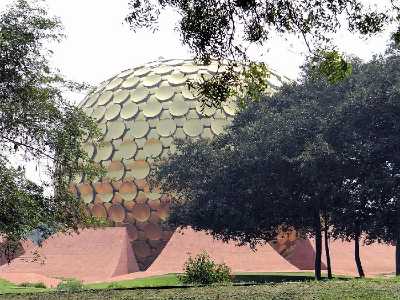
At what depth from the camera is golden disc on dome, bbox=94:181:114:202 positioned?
3266 centimetres

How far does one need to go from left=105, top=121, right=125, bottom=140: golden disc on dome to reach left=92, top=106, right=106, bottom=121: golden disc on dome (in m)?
0.91

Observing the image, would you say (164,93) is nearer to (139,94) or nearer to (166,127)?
(139,94)

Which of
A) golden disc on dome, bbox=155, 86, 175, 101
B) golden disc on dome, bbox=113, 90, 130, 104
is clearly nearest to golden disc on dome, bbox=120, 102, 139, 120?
golden disc on dome, bbox=113, 90, 130, 104

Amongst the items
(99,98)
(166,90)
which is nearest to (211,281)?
(166,90)

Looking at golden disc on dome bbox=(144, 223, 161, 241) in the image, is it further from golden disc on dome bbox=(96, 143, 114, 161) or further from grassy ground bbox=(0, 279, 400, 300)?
grassy ground bbox=(0, 279, 400, 300)

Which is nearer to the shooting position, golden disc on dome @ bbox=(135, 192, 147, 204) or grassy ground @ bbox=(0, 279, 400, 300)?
grassy ground @ bbox=(0, 279, 400, 300)

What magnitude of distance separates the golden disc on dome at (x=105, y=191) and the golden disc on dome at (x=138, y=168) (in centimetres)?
129

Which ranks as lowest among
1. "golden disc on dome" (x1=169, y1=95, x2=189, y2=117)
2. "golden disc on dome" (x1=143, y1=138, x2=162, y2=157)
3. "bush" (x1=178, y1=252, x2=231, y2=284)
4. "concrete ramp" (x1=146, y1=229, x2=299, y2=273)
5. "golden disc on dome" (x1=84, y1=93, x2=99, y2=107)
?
"bush" (x1=178, y1=252, x2=231, y2=284)

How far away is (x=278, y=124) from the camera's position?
79.9 ft

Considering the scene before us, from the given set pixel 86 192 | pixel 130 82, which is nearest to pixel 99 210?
pixel 86 192

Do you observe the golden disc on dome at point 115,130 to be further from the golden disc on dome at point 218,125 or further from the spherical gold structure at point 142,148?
the golden disc on dome at point 218,125

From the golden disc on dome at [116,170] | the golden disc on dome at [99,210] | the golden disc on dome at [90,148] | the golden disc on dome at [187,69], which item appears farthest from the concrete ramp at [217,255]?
the golden disc on dome at [187,69]

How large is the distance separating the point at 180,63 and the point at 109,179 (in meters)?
7.61

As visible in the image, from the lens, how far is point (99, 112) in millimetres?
34250
